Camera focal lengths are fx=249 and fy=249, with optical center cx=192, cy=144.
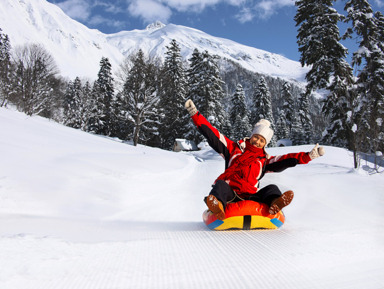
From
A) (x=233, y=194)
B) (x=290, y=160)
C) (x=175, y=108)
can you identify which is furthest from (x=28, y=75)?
(x=290, y=160)

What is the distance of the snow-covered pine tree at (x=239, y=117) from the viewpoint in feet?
130

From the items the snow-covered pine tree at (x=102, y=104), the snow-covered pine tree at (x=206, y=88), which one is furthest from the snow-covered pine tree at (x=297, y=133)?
→ the snow-covered pine tree at (x=102, y=104)

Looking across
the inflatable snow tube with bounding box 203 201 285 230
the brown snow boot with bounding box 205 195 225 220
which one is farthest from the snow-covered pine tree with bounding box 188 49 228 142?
the brown snow boot with bounding box 205 195 225 220

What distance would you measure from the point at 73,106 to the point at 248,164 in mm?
49786

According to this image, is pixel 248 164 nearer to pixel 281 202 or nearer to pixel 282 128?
pixel 281 202

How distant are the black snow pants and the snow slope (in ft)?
1.37

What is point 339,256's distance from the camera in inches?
83.4

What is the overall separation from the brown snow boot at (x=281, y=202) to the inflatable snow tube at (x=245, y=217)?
0.38ft

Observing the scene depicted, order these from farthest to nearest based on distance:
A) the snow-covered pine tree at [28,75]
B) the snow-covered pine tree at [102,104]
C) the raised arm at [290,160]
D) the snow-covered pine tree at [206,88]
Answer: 1. the snow-covered pine tree at [102,104]
2. the snow-covered pine tree at [206,88]
3. the snow-covered pine tree at [28,75]
4. the raised arm at [290,160]

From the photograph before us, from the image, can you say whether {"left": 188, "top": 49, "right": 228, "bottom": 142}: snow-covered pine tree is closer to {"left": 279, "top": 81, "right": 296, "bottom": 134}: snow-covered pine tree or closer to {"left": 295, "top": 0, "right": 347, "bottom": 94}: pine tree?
{"left": 295, "top": 0, "right": 347, "bottom": 94}: pine tree

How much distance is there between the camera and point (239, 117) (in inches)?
1572

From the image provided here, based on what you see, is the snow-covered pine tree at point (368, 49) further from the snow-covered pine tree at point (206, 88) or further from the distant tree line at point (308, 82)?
the snow-covered pine tree at point (206, 88)

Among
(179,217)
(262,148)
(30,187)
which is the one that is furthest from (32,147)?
(262,148)

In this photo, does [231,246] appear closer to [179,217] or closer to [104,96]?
[179,217]
